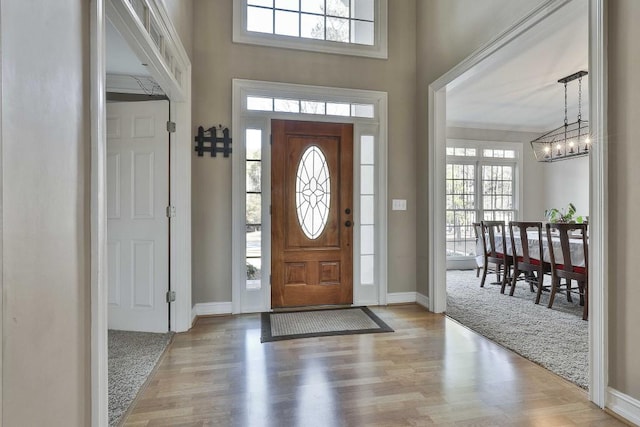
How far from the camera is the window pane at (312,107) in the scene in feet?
12.0

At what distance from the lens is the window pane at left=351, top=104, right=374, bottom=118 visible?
3.80 metres

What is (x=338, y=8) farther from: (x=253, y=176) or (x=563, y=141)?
(x=563, y=141)

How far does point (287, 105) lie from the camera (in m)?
3.64

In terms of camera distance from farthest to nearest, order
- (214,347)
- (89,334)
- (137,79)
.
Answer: (137,79)
(214,347)
(89,334)

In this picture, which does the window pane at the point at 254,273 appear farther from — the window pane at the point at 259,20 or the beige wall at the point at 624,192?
the beige wall at the point at 624,192

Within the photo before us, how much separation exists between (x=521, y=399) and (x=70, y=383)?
2222mm

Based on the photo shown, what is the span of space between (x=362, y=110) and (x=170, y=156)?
6.83ft

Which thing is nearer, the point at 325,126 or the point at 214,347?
the point at 214,347

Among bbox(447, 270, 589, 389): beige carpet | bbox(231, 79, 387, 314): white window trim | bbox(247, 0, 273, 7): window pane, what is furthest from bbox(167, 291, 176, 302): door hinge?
bbox(247, 0, 273, 7): window pane

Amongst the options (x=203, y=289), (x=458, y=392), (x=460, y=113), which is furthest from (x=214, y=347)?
(x=460, y=113)

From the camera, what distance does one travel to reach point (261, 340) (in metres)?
2.80

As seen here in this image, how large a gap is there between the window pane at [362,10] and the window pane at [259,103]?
1413 millimetres

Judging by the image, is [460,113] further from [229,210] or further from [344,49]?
[229,210]

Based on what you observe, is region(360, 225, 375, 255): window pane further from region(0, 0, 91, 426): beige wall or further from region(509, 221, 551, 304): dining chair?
region(0, 0, 91, 426): beige wall
